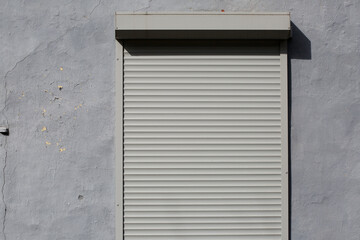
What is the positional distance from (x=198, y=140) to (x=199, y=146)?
2.5 inches

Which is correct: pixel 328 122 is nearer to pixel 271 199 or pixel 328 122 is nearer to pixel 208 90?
pixel 271 199

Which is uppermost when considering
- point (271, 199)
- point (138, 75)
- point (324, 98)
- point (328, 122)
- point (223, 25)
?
point (223, 25)

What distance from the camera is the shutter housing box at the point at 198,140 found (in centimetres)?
353

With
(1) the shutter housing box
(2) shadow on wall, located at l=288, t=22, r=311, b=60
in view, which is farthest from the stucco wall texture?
(1) the shutter housing box

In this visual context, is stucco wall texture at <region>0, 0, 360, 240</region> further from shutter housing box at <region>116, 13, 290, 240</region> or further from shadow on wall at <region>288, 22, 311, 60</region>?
shutter housing box at <region>116, 13, 290, 240</region>

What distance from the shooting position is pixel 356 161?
3566 millimetres

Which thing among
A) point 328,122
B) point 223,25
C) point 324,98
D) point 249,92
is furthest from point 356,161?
point 223,25

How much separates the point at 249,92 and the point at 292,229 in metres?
1.48

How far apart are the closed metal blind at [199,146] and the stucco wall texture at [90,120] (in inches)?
8.6

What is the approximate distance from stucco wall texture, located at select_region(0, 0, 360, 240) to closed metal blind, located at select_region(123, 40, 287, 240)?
0.22 meters

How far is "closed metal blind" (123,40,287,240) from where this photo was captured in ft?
11.6

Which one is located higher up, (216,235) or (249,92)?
(249,92)

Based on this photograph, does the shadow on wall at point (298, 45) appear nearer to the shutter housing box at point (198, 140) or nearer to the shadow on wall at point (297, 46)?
Result: the shadow on wall at point (297, 46)

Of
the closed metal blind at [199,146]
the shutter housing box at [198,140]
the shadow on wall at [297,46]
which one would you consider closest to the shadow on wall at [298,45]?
the shadow on wall at [297,46]
